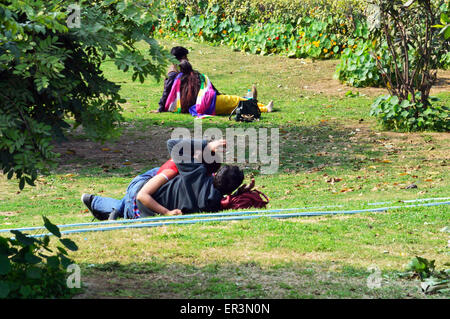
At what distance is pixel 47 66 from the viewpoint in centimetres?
365

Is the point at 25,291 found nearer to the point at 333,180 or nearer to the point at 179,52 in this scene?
the point at 333,180

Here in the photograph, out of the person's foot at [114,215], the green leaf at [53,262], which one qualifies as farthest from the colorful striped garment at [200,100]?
the green leaf at [53,262]

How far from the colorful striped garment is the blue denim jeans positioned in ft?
21.4

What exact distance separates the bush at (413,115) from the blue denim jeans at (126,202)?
643 cm

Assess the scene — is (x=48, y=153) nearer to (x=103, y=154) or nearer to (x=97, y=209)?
(x=97, y=209)

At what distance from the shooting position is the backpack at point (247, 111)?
509 inches

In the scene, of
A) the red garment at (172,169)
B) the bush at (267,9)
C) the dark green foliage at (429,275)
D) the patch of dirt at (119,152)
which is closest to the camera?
the dark green foliage at (429,275)

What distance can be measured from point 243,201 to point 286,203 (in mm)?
1100

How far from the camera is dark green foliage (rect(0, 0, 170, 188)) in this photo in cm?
369

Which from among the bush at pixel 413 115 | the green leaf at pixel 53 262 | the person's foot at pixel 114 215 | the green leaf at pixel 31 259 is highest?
the bush at pixel 413 115

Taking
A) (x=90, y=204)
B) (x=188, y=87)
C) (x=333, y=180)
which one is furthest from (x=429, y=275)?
(x=188, y=87)

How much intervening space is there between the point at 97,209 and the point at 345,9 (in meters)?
11.7

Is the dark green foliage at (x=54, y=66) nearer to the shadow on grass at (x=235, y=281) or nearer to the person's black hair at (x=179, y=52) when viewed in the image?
the shadow on grass at (x=235, y=281)
